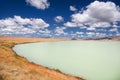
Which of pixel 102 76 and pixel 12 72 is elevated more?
pixel 12 72

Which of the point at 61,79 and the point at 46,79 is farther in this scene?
the point at 61,79

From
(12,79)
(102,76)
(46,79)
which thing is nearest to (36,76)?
(46,79)

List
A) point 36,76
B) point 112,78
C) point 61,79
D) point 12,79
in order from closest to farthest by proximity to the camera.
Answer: point 12,79
point 36,76
point 61,79
point 112,78

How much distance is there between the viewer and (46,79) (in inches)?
712

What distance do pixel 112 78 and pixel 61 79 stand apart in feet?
23.1

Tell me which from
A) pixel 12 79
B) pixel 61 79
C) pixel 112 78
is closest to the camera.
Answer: pixel 12 79

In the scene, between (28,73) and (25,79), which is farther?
(28,73)

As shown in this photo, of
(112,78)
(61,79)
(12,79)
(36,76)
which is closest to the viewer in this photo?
(12,79)

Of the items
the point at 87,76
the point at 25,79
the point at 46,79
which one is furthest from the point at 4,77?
the point at 87,76

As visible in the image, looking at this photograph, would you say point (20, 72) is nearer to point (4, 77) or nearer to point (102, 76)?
point (4, 77)

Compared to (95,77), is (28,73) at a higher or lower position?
higher

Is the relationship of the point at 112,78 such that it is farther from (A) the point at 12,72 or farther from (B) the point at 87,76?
(A) the point at 12,72

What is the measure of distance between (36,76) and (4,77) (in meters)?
3.06

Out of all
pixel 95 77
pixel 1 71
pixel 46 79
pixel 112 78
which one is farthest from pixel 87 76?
pixel 1 71
